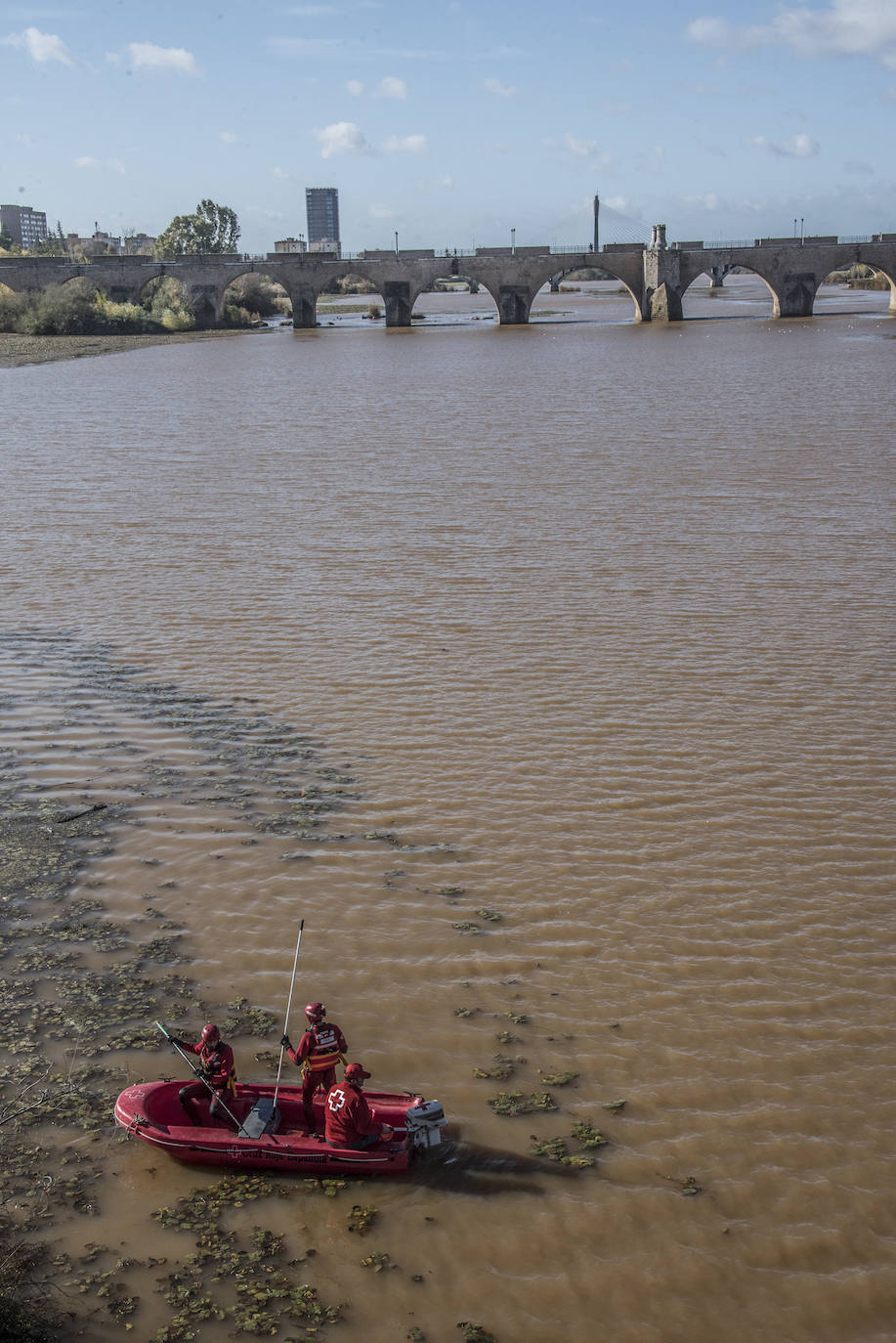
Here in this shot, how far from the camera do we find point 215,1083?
270 inches

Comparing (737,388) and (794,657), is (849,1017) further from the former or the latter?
(737,388)

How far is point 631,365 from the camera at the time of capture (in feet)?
157

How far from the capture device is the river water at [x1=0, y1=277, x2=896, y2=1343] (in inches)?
243

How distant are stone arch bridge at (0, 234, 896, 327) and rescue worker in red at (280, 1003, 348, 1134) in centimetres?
7482

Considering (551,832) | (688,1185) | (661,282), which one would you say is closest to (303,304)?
(661,282)

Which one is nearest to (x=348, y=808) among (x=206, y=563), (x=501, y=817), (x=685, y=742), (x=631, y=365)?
(x=501, y=817)

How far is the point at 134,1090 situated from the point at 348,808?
3824mm

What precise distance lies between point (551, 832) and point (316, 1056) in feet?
11.6

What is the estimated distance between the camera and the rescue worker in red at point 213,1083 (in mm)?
6840

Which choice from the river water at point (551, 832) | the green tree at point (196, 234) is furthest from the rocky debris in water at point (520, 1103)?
the green tree at point (196, 234)

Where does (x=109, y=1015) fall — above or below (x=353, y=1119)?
below

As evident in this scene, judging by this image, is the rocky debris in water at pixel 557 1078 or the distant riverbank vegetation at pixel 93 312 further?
the distant riverbank vegetation at pixel 93 312

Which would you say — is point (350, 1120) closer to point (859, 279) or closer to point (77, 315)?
point (77, 315)

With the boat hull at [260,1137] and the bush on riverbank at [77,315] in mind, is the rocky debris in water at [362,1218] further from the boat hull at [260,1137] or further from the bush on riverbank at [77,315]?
the bush on riverbank at [77,315]
